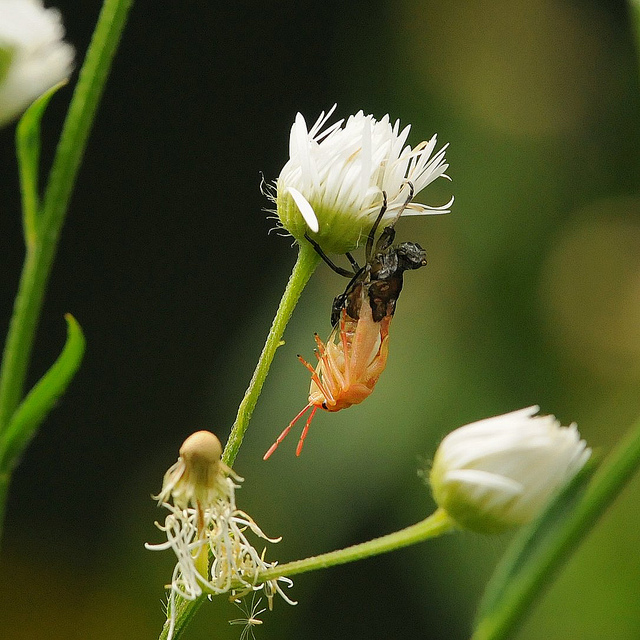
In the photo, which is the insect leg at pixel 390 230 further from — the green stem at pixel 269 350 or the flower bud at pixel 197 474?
the flower bud at pixel 197 474

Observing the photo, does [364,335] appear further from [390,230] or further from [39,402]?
[39,402]

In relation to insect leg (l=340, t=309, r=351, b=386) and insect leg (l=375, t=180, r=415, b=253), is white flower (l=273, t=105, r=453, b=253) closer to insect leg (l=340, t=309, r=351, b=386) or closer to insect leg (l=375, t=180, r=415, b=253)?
insect leg (l=375, t=180, r=415, b=253)

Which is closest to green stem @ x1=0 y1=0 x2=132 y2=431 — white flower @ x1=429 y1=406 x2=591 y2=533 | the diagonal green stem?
the diagonal green stem

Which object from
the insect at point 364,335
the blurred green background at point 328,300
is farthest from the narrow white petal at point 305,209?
the blurred green background at point 328,300

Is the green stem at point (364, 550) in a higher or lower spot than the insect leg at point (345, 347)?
lower

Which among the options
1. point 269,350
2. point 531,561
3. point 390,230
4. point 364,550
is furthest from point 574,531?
point 390,230
